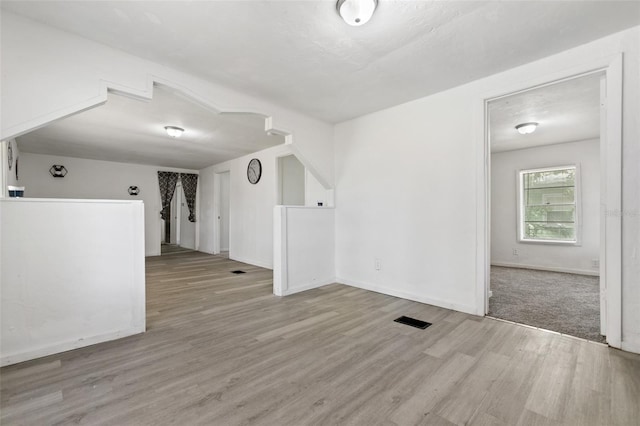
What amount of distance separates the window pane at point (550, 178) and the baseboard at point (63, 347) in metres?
6.93

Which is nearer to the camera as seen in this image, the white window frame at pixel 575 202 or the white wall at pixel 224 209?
the white window frame at pixel 575 202

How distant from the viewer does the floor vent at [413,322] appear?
2599 mm

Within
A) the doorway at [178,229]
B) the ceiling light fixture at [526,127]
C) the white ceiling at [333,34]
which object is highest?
the white ceiling at [333,34]

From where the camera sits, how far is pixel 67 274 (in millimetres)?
2182

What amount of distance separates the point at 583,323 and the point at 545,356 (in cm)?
104

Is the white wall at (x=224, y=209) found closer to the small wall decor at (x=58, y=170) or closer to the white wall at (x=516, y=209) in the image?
the small wall decor at (x=58, y=170)

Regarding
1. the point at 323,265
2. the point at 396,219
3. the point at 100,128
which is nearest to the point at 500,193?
the point at 396,219

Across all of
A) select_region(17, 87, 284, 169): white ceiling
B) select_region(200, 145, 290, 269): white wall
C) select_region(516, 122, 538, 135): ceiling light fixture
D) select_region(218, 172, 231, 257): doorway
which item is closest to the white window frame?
select_region(516, 122, 538, 135): ceiling light fixture

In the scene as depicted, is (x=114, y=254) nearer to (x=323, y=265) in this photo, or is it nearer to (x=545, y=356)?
(x=323, y=265)

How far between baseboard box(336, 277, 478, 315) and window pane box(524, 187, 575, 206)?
409 centimetres

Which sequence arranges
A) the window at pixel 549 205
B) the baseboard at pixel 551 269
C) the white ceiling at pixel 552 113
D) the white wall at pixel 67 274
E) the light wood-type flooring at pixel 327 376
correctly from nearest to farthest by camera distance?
1. the light wood-type flooring at pixel 327 376
2. the white wall at pixel 67 274
3. the white ceiling at pixel 552 113
4. the baseboard at pixel 551 269
5. the window at pixel 549 205

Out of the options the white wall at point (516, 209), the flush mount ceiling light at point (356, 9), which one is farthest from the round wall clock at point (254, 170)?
the white wall at point (516, 209)

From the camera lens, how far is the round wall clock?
19.6 feet

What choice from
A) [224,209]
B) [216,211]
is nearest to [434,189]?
[216,211]
